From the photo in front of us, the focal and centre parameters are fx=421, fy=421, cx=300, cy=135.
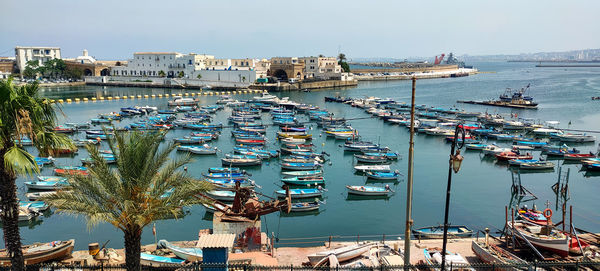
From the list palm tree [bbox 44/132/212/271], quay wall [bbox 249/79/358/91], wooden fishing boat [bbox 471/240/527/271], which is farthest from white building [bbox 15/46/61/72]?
wooden fishing boat [bbox 471/240/527/271]

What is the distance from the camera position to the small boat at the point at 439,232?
19.2m

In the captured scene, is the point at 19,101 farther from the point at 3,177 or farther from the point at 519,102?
the point at 519,102

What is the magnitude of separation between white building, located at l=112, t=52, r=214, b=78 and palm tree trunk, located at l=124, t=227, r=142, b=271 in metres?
100

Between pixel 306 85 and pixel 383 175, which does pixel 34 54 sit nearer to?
pixel 306 85

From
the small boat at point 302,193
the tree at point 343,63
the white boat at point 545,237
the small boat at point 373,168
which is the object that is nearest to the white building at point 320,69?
the tree at point 343,63

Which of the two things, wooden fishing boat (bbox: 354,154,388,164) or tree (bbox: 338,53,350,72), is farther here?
tree (bbox: 338,53,350,72)

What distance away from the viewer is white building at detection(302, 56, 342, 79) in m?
109

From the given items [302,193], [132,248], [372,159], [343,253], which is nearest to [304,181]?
[302,193]

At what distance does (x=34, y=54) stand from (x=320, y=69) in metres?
77.0

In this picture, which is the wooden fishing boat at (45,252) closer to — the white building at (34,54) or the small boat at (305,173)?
the small boat at (305,173)

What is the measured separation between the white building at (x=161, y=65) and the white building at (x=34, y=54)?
19.4 m

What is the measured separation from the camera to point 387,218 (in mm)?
24469

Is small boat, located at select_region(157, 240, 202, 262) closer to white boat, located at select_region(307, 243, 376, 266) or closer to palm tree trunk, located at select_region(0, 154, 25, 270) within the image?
white boat, located at select_region(307, 243, 376, 266)

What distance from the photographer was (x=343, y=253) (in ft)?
45.0
